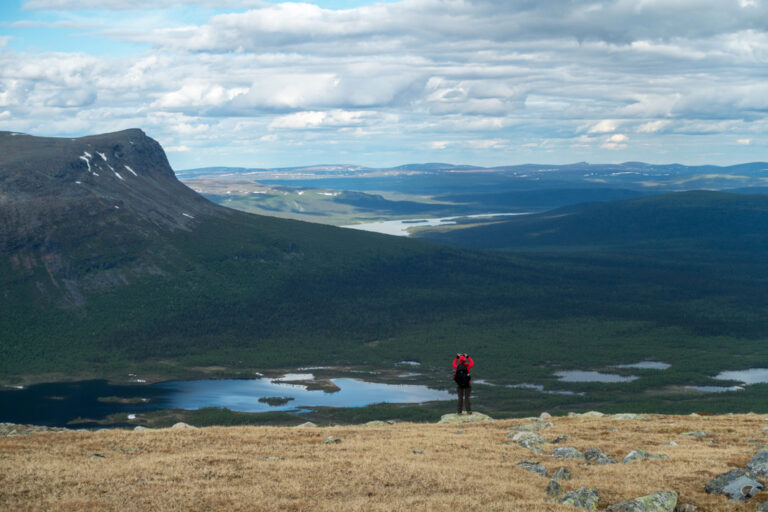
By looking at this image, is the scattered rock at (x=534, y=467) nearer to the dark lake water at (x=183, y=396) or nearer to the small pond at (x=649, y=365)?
the dark lake water at (x=183, y=396)

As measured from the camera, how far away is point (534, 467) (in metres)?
36.1

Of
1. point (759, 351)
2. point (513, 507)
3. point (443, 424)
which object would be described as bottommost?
point (759, 351)

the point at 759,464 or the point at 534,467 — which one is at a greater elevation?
the point at 759,464

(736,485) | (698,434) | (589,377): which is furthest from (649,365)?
(736,485)

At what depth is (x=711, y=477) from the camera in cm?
3356

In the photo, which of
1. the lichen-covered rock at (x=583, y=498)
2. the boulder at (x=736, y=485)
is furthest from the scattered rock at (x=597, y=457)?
the lichen-covered rock at (x=583, y=498)

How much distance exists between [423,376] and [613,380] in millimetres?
40906

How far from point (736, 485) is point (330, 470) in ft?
56.4

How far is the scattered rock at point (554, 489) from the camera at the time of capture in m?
31.9

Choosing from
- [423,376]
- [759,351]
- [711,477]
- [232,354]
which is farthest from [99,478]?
[759,351]

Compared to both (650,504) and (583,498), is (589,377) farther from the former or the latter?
(650,504)

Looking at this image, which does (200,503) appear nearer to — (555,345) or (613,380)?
(613,380)

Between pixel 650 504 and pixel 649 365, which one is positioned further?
pixel 649 365

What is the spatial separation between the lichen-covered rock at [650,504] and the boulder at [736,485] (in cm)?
259
